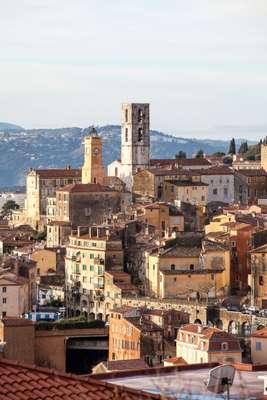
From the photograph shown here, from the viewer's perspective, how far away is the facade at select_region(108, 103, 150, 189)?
2825 inches

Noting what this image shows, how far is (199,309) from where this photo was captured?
4584 centimetres

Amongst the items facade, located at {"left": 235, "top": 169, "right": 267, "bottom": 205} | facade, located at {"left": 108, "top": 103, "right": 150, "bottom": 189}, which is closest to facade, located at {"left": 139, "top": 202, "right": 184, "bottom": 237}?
facade, located at {"left": 235, "top": 169, "right": 267, "bottom": 205}

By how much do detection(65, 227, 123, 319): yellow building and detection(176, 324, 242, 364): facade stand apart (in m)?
10.3

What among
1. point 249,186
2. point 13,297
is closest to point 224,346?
point 13,297

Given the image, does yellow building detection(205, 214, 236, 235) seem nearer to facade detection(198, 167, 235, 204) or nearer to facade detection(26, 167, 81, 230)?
facade detection(198, 167, 235, 204)

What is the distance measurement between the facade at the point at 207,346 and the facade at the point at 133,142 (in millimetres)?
31256

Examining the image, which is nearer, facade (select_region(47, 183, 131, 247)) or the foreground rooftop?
the foreground rooftop

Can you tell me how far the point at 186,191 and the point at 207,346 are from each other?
93.0 feet

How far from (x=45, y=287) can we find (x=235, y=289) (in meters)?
7.64

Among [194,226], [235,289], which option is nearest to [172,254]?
[235,289]

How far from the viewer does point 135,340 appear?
43156 mm

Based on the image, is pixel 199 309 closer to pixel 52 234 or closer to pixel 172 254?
pixel 172 254

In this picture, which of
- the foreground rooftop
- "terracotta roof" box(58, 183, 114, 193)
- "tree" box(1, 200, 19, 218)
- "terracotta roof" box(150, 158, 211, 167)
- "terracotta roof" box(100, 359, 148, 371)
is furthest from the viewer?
"tree" box(1, 200, 19, 218)

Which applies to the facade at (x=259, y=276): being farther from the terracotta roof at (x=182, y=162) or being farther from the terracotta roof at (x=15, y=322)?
the terracotta roof at (x=182, y=162)
